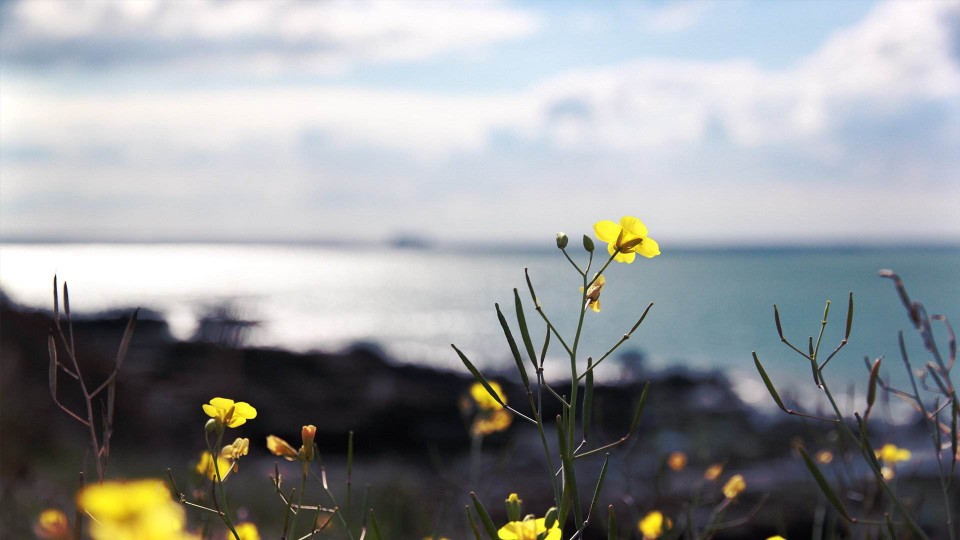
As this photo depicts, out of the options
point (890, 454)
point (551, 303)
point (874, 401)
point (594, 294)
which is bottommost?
point (551, 303)

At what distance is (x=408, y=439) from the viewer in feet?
25.0

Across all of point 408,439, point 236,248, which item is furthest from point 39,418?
point 236,248

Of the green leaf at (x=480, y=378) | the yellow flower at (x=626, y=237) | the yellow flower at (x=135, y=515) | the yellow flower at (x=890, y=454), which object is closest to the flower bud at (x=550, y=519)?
the green leaf at (x=480, y=378)

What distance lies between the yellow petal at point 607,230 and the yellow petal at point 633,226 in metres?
0.01

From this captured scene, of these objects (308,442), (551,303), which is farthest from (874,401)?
(551,303)

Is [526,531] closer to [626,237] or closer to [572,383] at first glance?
[572,383]

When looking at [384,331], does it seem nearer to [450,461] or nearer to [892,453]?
[450,461]

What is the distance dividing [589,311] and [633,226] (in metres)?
11.9

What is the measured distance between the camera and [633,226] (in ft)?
3.88

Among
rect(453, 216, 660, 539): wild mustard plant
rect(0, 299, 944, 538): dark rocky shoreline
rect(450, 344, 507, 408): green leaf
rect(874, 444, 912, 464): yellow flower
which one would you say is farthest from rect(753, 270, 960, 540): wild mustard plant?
rect(0, 299, 944, 538): dark rocky shoreline

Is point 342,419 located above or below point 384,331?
above

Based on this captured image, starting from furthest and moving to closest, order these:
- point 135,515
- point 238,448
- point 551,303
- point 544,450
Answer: point 551,303 → point 544,450 → point 238,448 → point 135,515

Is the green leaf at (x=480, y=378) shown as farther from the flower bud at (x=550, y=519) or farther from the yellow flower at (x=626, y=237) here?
the yellow flower at (x=626, y=237)

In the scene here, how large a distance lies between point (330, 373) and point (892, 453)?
6.74 metres
